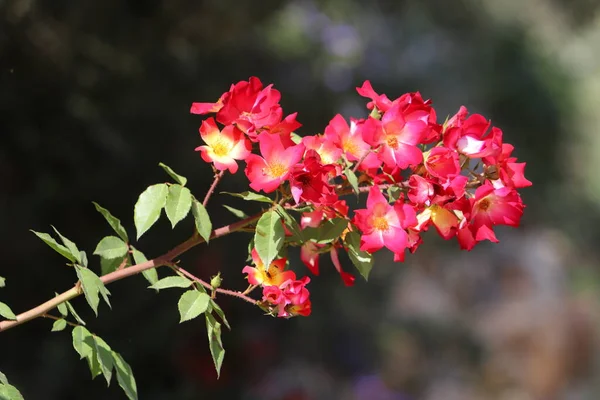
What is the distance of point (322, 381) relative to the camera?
2662 millimetres

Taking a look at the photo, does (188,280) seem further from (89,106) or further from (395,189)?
(89,106)

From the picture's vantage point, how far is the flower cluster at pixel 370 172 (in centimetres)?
57

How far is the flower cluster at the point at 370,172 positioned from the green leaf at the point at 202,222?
38 mm

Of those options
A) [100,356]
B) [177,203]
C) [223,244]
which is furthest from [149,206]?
[223,244]

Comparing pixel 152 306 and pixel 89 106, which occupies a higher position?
pixel 89 106

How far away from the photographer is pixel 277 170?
1.85ft

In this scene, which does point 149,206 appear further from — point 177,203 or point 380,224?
point 380,224

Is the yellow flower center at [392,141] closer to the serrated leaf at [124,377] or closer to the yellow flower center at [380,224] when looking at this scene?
the yellow flower center at [380,224]

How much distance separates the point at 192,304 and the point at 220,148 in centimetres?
13

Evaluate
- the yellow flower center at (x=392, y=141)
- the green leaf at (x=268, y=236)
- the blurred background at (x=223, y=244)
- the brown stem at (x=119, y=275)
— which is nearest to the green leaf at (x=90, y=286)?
the brown stem at (x=119, y=275)

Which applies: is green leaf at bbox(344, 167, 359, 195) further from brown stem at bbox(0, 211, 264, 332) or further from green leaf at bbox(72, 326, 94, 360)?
green leaf at bbox(72, 326, 94, 360)

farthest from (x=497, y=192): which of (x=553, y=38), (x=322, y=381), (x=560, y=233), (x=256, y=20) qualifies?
(x=553, y=38)

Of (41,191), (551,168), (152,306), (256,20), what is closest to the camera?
(41,191)

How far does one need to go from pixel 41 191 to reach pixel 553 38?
4757mm
